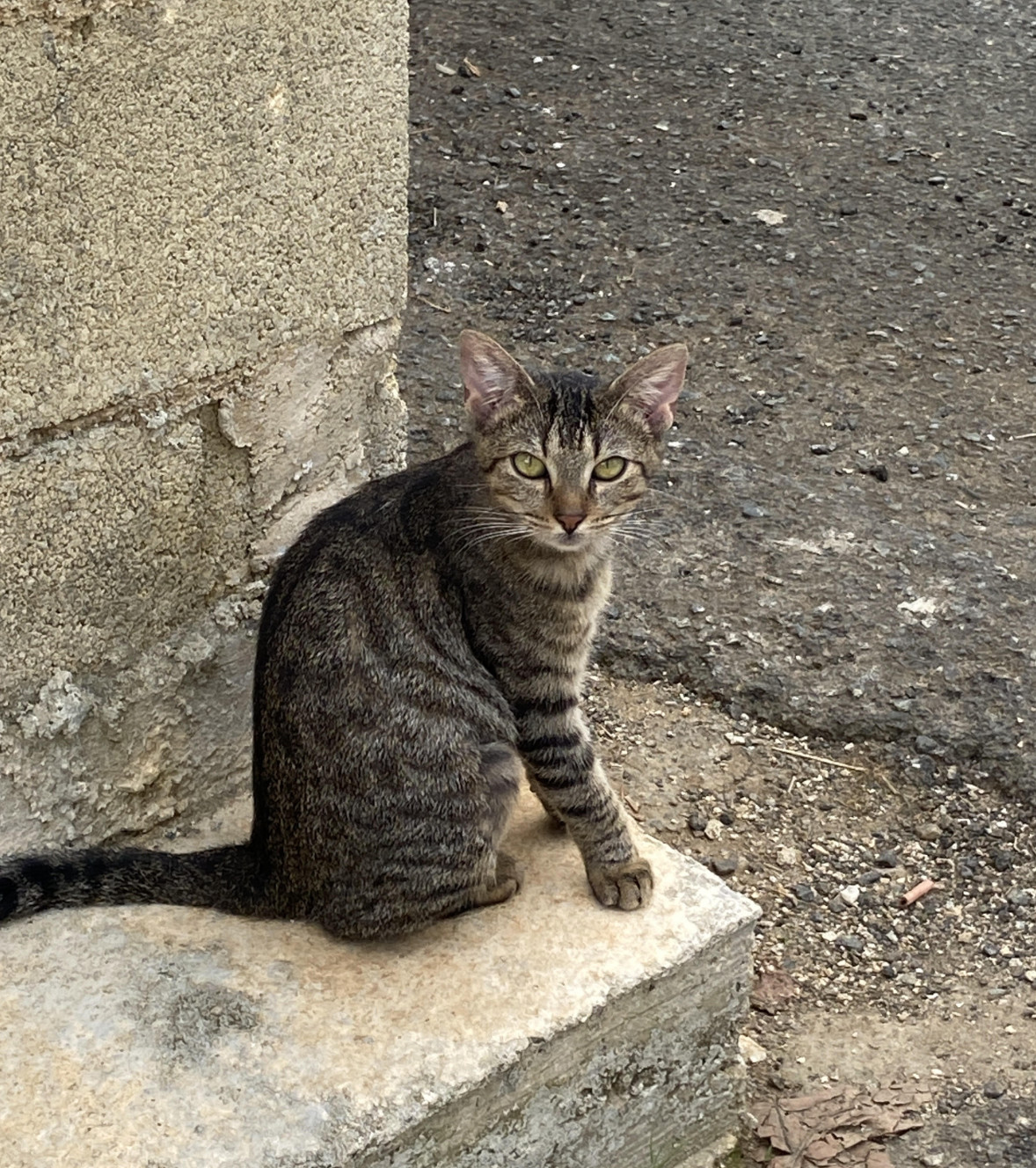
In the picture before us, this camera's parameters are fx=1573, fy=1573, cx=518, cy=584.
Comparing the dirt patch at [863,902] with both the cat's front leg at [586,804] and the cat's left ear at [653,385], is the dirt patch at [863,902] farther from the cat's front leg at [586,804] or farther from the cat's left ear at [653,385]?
the cat's left ear at [653,385]

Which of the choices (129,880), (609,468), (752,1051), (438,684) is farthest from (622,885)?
(129,880)

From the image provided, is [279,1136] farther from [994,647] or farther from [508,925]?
[994,647]

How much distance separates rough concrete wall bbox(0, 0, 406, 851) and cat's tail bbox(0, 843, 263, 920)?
0.44 feet

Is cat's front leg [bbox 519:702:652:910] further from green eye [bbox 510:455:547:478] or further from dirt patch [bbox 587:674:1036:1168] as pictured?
dirt patch [bbox 587:674:1036:1168]

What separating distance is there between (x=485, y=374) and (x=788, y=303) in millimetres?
3525

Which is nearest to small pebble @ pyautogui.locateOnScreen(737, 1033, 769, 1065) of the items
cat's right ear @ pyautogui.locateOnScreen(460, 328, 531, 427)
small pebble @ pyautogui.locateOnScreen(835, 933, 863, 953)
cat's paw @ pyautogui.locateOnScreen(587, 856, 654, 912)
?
small pebble @ pyautogui.locateOnScreen(835, 933, 863, 953)

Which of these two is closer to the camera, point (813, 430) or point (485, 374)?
point (485, 374)

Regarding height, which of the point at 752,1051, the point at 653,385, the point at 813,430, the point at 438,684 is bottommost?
the point at 752,1051

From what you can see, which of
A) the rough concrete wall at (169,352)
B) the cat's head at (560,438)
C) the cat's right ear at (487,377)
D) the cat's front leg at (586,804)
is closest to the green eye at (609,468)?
the cat's head at (560,438)

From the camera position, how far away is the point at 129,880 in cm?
310

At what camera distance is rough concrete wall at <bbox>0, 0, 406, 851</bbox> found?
9.05 ft

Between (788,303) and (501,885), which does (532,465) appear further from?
(788,303)

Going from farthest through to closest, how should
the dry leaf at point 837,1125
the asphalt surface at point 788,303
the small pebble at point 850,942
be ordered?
the asphalt surface at point 788,303 < the small pebble at point 850,942 < the dry leaf at point 837,1125

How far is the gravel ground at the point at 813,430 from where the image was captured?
3.80 meters
